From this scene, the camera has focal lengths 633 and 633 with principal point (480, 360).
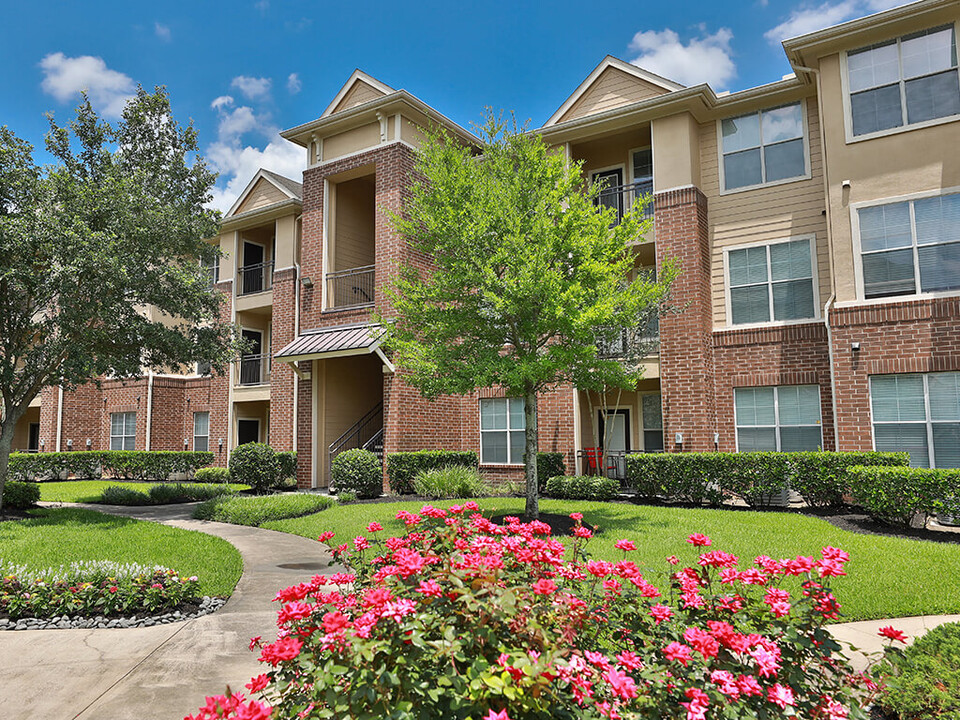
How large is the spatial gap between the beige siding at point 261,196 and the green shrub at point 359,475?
37.7 feet

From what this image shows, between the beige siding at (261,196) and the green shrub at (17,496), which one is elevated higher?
the beige siding at (261,196)

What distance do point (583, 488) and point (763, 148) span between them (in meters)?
9.59

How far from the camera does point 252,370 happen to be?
24.7m

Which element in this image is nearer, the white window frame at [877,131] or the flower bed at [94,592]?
the flower bed at [94,592]

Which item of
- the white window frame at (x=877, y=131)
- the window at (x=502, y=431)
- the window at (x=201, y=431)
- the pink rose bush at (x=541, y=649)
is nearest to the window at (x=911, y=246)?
the white window frame at (x=877, y=131)

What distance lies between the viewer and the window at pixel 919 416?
12.3 meters

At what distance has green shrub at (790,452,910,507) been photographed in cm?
1176

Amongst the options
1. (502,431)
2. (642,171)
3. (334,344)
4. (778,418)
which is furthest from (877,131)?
(334,344)

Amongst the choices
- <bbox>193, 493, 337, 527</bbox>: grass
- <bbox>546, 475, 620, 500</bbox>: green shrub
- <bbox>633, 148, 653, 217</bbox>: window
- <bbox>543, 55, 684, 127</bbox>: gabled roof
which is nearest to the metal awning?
<bbox>193, 493, 337, 527</bbox>: grass

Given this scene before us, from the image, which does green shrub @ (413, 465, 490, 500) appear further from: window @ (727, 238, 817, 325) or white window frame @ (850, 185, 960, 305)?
white window frame @ (850, 185, 960, 305)

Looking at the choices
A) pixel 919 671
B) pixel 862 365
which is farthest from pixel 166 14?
pixel 862 365

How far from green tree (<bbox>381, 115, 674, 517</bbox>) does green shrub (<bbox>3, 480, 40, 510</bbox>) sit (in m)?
9.33

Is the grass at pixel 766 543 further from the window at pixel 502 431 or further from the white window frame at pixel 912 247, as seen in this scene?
the white window frame at pixel 912 247

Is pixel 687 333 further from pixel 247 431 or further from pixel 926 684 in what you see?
pixel 247 431
